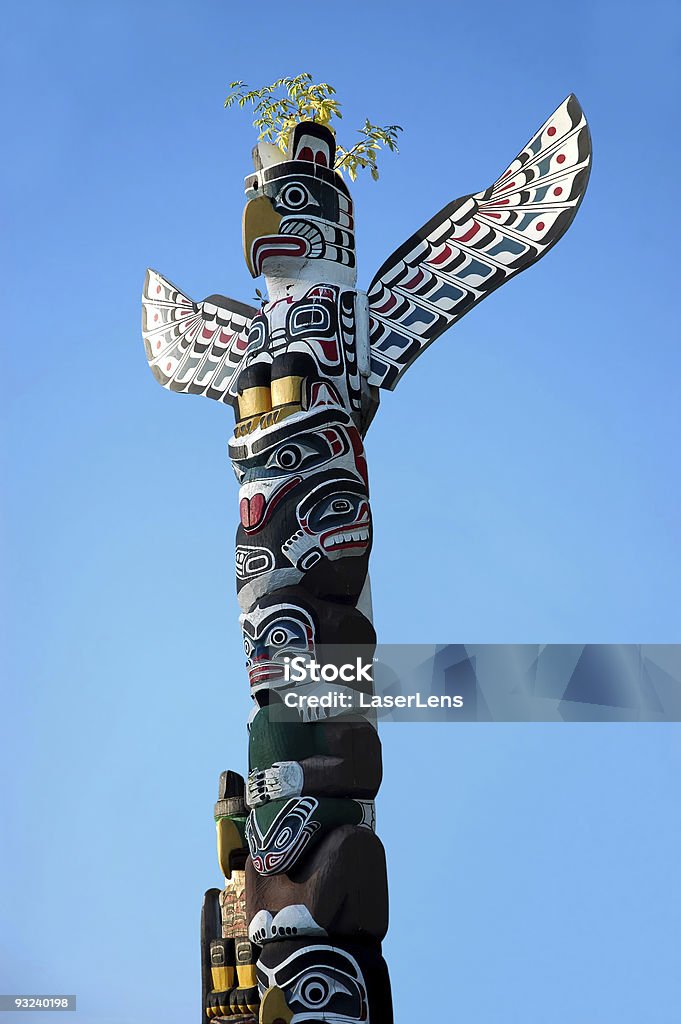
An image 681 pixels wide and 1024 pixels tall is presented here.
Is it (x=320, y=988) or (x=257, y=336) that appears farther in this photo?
(x=257, y=336)

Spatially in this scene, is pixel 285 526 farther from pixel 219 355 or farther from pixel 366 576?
pixel 219 355

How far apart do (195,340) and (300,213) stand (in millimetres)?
1797

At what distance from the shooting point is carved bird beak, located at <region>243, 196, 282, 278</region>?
30.6 feet

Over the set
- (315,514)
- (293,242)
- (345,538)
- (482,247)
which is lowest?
(345,538)

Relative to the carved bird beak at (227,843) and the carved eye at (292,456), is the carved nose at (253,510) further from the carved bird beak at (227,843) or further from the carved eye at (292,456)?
the carved bird beak at (227,843)

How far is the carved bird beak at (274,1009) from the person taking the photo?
7.42 meters

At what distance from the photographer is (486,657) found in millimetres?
8719

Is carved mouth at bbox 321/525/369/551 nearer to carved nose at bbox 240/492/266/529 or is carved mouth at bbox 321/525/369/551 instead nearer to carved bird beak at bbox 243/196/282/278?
carved nose at bbox 240/492/266/529

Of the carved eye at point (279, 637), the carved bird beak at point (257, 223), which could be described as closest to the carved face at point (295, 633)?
the carved eye at point (279, 637)

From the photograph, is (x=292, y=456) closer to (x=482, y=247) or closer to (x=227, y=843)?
(x=482, y=247)

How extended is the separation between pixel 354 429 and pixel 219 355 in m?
2.07

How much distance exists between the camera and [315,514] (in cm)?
841

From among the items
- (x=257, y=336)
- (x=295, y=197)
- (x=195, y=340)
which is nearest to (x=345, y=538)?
(x=257, y=336)

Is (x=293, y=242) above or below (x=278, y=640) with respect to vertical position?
above
